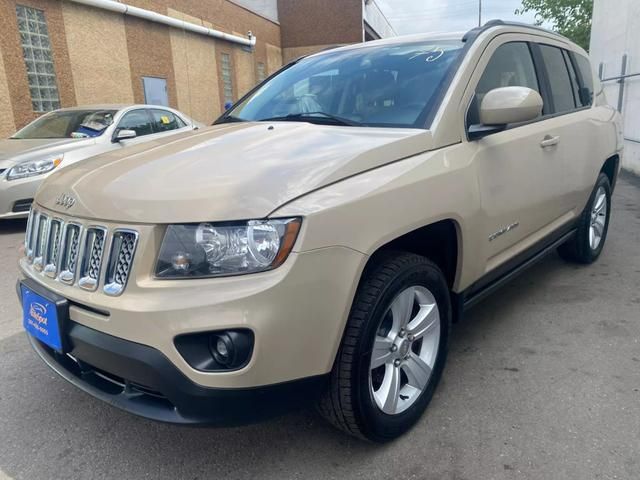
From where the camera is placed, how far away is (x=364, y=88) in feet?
9.46

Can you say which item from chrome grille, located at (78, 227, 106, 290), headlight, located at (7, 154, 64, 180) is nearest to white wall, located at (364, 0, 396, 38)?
headlight, located at (7, 154, 64, 180)

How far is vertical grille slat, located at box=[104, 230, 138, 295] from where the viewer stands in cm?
179

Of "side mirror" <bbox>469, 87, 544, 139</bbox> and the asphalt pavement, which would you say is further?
"side mirror" <bbox>469, 87, 544, 139</bbox>

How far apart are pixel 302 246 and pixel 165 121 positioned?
7617 millimetres

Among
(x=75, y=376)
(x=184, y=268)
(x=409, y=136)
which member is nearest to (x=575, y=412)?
(x=409, y=136)

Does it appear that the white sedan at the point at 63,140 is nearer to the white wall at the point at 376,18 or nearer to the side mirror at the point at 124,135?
the side mirror at the point at 124,135

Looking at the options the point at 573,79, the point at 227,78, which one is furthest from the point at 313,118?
the point at 227,78

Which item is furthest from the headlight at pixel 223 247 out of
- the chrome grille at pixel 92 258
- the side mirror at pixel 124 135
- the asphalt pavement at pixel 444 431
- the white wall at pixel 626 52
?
the white wall at pixel 626 52

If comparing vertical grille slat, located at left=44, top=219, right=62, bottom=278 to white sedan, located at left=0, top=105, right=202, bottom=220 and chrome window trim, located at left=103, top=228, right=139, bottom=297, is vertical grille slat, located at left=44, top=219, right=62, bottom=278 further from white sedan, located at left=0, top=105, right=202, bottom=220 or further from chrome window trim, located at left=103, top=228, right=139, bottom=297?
white sedan, located at left=0, top=105, right=202, bottom=220

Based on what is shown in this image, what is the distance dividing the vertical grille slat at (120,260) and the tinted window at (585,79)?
3633mm

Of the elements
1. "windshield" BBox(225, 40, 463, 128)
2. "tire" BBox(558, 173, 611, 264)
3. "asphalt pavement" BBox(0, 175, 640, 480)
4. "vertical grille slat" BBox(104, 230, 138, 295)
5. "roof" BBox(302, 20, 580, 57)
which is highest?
"roof" BBox(302, 20, 580, 57)

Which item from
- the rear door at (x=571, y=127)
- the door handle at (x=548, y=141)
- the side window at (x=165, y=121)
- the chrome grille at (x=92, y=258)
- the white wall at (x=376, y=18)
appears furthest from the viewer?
the white wall at (x=376, y=18)

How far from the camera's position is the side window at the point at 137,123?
7721 millimetres

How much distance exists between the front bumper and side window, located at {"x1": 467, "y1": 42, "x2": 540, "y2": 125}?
17.5 feet
